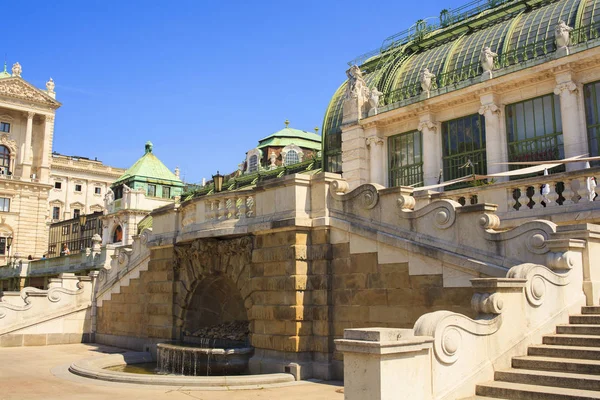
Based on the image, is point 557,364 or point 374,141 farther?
point 374,141

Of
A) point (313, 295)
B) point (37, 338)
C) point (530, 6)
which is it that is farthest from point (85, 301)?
point (530, 6)

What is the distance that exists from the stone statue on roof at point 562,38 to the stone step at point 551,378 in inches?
540

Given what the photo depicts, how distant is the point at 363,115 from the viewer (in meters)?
25.0

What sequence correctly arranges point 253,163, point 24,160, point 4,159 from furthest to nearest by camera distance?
point 24,160 → point 4,159 → point 253,163

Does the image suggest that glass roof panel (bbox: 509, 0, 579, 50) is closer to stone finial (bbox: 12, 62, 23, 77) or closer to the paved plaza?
the paved plaza

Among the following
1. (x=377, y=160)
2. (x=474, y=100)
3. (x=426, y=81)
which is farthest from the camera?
(x=377, y=160)

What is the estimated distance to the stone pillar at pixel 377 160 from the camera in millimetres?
24328

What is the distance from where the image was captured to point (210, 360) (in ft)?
45.1

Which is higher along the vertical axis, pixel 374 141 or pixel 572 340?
pixel 374 141

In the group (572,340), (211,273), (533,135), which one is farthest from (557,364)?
(533,135)

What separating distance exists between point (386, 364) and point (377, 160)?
1821 cm

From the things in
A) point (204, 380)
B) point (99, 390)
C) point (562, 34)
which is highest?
point (562, 34)

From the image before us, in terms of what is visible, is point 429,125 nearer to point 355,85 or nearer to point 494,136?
point 494,136

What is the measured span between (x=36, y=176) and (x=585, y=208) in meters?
69.5
